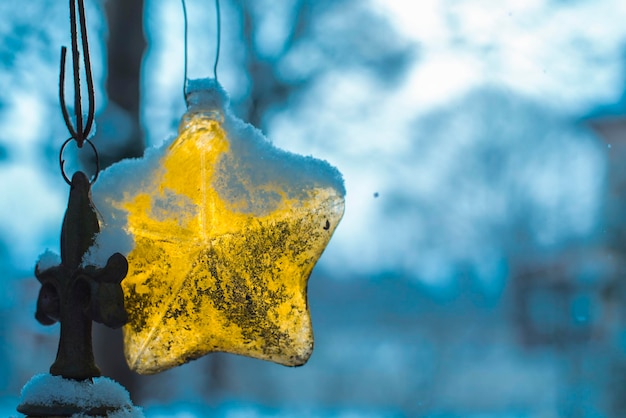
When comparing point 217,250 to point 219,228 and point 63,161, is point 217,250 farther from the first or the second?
point 63,161

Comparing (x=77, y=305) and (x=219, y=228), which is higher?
(x=219, y=228)

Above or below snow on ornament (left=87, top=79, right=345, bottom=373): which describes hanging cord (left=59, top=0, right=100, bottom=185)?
above

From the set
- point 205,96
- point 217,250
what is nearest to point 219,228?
point 217,250

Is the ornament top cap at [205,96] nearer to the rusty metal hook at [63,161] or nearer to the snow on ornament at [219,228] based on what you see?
the snow on ornament at [219,228]

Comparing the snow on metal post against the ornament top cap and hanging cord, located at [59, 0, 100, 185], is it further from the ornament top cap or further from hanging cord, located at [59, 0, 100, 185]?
the ornament top cap

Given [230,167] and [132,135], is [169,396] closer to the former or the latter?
[132,135]

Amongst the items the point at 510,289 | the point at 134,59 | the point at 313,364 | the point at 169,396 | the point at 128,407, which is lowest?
the point at 128,407

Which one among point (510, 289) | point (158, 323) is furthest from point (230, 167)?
point (510, 289)

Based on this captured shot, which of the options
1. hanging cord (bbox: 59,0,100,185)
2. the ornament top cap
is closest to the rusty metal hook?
hanging cord (bbox: 59,0,100,185)
